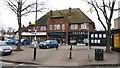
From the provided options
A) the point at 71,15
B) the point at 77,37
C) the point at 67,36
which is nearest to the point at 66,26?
the point at 67,36

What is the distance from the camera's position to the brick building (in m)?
69.6

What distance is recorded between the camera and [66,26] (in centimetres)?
7225

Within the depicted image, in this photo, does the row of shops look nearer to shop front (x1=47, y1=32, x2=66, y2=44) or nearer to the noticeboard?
shop front (x1=47, y1=32, x2=66, y2=44)

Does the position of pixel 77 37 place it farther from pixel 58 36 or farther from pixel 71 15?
pixel 71 15

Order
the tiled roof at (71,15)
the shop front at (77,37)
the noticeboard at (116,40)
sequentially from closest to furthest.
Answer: the noticeboard at (116,40)
the shop front at (77,37)
the tiled roof at (71,15)

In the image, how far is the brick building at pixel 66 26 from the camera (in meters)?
69.6

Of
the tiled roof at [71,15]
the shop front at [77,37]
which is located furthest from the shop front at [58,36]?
the tiled roof at [71,15]

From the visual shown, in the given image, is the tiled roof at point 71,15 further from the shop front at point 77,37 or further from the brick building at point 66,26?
the shop front at point 77,37

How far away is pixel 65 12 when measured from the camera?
7719 centimetres

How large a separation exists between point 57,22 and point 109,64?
5543 centimetres

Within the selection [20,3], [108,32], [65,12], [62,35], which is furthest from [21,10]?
[65,12]

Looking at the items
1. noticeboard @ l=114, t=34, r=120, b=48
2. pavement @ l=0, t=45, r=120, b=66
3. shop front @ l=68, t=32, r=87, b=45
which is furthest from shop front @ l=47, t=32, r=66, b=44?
pavement @ l=0, t=45, r=120, b=66

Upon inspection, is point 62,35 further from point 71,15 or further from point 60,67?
point 60,67

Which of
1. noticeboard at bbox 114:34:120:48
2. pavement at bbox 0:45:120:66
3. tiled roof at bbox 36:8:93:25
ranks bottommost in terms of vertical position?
pavement at bbox 0:45:120:66
